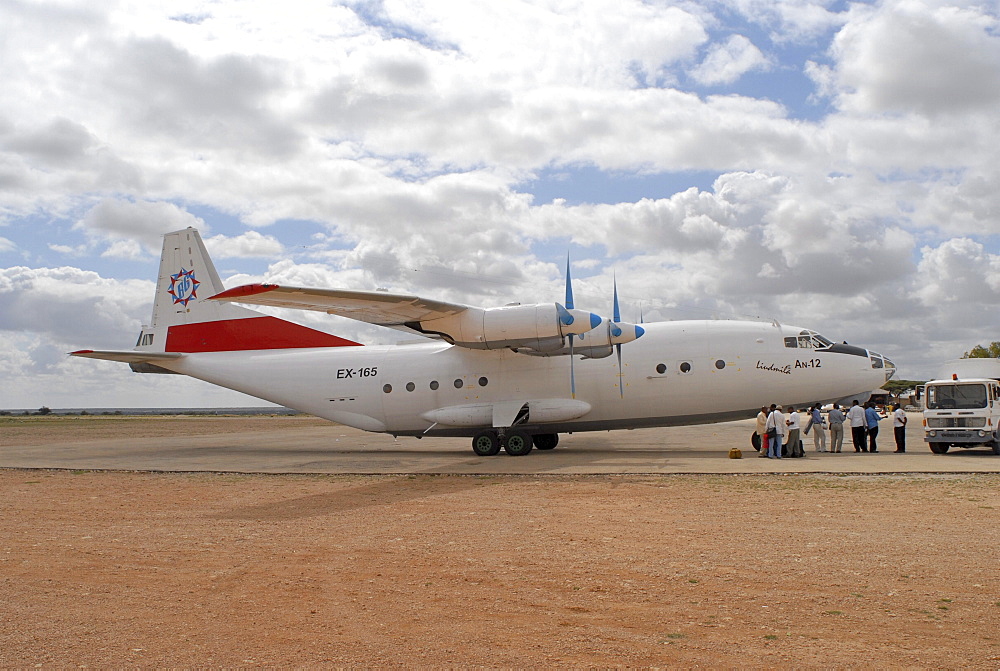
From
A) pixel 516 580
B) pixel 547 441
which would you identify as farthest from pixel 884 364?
pixel 516 580

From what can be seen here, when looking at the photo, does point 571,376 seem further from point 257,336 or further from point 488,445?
Answer: point 257,336

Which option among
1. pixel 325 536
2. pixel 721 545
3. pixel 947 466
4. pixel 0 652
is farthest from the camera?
pixel 947 466

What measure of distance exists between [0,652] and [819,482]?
11.8 m

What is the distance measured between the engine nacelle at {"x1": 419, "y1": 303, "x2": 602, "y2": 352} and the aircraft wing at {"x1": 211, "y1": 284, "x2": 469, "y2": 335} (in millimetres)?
369

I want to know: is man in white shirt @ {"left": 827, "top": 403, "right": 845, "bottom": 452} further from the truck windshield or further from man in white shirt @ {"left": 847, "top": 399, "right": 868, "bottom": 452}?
the truck windshield

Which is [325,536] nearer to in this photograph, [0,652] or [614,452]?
[0,652]

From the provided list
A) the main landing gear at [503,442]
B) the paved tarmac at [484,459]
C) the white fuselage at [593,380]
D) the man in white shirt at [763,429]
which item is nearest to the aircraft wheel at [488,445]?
the main landing gear at [503,442]

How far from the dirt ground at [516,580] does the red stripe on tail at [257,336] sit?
12027mm

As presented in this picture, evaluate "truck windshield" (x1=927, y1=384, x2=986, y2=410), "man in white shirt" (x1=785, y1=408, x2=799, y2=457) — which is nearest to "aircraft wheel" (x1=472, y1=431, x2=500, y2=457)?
"man in white shirt" (x1=785, y1=408, x2=799, y2=457)

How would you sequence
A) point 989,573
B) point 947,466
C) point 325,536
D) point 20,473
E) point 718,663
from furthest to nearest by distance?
1. point 20,473
2. point 947,466
3. point 325,536
4. point 989,573
5. point 718,663

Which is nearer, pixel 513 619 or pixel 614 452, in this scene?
pixel 513 619

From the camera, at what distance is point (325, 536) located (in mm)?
9078

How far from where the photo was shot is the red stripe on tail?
23984 mm

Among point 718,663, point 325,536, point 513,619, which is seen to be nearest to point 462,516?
point 325,536
